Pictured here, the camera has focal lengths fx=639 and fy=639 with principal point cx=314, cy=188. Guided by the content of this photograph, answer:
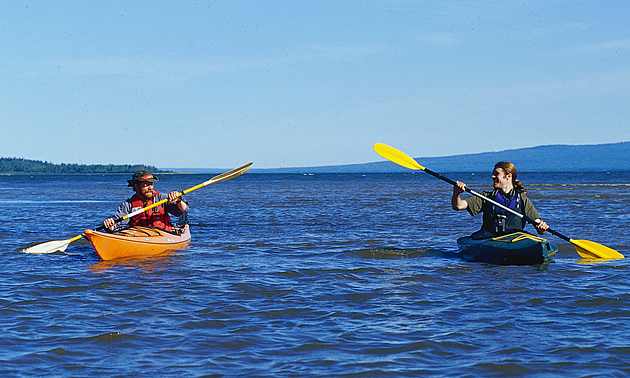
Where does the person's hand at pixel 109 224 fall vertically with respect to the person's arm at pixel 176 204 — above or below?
below

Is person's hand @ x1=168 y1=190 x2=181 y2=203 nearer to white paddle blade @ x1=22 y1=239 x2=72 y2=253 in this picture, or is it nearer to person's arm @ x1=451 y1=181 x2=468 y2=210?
white paddle blade @ x1=22 y1=239 x2=72 y2=253

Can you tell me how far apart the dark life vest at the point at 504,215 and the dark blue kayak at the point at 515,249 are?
1.03ft

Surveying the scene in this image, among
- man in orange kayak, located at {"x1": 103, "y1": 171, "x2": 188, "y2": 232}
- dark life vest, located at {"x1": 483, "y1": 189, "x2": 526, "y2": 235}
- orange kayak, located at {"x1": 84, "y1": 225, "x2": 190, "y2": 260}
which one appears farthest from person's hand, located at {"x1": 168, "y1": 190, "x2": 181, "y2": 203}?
dark life vest, located at {"x1": 483, "y1": 189, "x2": 526, "y2": 235}

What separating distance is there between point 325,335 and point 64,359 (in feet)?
7.44

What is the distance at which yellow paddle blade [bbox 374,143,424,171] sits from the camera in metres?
12.4

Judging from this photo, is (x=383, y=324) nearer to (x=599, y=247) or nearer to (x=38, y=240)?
(x=599, y=247)

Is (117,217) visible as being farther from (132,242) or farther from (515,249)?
(515,249)

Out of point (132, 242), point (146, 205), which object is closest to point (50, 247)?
point (132, 242)

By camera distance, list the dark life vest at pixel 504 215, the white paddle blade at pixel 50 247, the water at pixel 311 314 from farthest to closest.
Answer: the white paddle blade at pixel 50 247 → the dark life vest at pixel 504 215 → the water at pixel 311 314

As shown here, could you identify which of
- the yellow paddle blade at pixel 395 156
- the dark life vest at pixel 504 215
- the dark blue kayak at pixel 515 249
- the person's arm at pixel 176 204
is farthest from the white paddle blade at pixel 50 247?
the dark life vest at pixel 504 215

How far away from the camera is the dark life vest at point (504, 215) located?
10242mm

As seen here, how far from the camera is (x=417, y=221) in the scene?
1869cm

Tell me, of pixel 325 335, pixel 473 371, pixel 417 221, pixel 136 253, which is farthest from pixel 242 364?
pixel 417 221

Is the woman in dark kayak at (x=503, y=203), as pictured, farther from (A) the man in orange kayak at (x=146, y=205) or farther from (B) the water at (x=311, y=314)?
(A) the man in orange kayak at (x=146, y=205)
